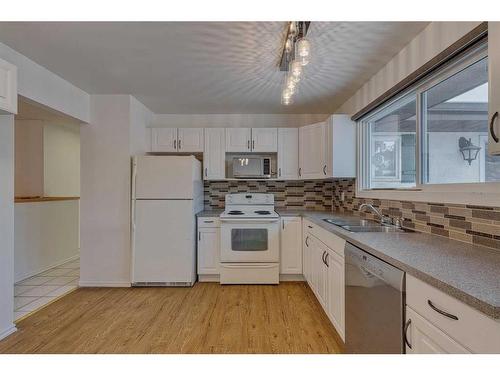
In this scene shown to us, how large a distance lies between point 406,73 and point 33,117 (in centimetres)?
476

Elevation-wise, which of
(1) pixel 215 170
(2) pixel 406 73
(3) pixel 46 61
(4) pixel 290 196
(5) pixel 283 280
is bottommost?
(5) pixel 283 280

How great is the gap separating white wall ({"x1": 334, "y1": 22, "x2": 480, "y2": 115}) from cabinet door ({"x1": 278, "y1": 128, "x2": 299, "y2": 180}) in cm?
100

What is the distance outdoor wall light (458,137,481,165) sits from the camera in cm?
169

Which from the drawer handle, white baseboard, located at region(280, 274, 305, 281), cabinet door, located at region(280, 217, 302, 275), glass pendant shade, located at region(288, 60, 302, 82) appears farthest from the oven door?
the drawer handle

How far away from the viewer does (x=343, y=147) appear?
3.15m

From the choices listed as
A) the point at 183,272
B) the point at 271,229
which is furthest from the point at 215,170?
the point at 183,272

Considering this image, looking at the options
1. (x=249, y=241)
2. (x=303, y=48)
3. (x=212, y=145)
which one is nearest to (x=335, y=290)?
(x=249, y=241)

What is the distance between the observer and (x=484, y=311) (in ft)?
2.61

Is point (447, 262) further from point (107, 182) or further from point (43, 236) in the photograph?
point (43, 236)

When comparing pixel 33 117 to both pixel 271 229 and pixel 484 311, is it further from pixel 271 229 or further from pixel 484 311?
pixel 484 311

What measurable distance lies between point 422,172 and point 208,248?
2.40 metres

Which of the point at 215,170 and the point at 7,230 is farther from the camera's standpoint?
the point at 215,170

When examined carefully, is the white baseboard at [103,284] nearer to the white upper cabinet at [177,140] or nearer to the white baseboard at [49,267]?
the white baseboard at [49,267]

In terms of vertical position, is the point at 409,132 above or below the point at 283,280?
above
